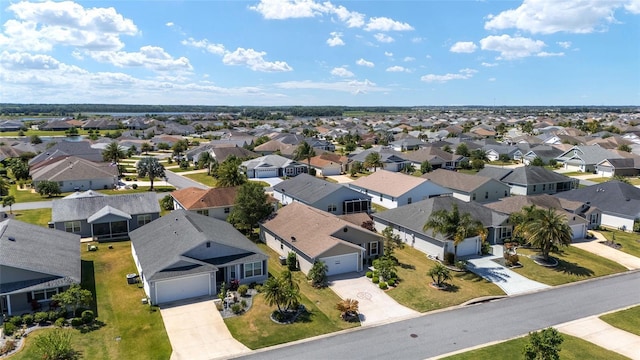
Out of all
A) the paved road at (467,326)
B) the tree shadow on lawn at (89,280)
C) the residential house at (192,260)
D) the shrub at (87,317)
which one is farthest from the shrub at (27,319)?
the paved road at (467,326)

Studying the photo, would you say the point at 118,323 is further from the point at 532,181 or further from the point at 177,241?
the point at 532,181

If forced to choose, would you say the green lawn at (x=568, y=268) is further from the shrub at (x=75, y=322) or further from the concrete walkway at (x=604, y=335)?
the shrub at (x=75, y=322)

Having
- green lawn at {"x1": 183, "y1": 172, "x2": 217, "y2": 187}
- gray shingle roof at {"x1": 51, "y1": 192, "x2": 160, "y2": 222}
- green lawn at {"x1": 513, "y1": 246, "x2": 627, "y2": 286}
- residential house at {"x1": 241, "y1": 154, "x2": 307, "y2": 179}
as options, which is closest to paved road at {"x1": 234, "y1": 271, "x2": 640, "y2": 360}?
green lawn at {"x1": 513, "y1": 246, "x2": 627, "y2": 286}

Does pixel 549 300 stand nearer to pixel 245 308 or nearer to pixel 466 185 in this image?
pixel 245 308

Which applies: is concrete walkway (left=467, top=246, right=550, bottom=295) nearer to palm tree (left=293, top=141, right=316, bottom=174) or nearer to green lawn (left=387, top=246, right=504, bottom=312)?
green lawn (left=387, top=246, right=504, bottom=312)

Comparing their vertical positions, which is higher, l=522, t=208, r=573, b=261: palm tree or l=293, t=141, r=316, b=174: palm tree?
l=293, t=141, r=316, b=174: palm tree

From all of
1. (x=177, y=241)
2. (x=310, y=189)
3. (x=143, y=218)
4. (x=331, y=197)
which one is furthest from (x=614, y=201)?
(x=143, y=218)
